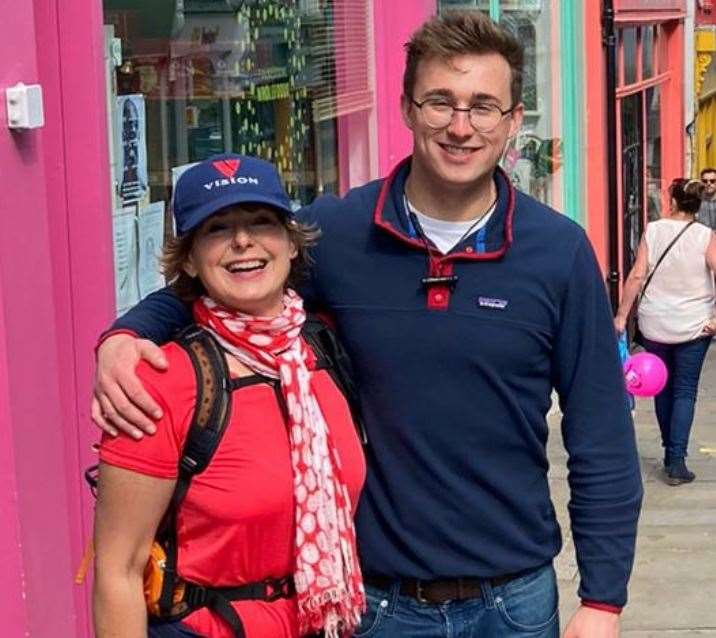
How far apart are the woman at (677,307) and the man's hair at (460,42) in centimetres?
626

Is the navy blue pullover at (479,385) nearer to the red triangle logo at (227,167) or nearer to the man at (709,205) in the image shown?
the red triangle logo at (227,167)

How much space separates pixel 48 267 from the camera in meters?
4.21

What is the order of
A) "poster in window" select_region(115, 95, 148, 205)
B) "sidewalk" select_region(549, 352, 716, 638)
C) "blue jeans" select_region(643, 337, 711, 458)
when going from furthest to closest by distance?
"blue jeans" select_region(643, 337, 711, 458), "sidewalk" select_region(549, 352, 716, 638), "poster in window" select_region(115, 95, 148, 205)

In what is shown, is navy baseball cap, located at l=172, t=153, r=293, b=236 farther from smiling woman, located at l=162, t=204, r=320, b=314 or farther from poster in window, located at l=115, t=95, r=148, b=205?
poster in window, located at l=115, t=95, r=148, b=205

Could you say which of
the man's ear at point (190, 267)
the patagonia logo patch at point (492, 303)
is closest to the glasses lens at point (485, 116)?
the patagonia logo patch at point (492, 303)

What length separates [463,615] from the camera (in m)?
2.98

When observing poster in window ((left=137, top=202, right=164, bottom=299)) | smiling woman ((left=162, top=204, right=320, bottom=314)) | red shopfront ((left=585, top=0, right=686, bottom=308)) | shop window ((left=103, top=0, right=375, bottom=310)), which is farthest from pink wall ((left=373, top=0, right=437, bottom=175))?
red shopfront ((left=585, top=0, right=686, bottom=308))

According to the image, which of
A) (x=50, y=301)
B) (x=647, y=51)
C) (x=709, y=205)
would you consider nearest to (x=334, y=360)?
(x=50, y=301)

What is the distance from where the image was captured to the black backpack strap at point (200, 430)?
258 centimetres

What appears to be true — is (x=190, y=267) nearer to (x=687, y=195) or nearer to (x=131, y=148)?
(x=131, y=148)

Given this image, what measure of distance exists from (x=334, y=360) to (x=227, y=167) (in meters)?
0.42

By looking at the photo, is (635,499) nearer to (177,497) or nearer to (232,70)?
(177,497)

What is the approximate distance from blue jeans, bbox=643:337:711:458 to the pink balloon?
0.82 feet

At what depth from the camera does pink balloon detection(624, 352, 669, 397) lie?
8.62 meters
